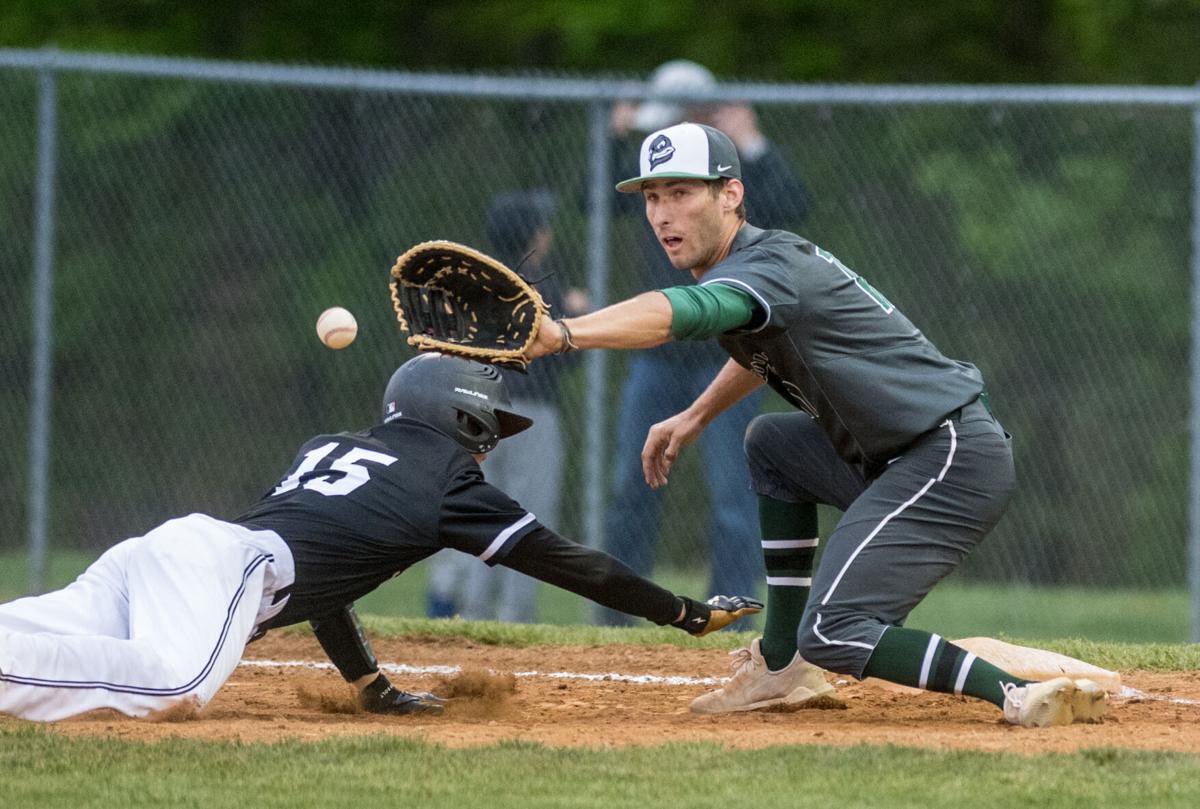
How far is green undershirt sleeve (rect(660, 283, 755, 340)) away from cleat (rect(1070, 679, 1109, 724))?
4.67 ft

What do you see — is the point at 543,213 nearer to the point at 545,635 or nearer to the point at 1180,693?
the point at 545,635

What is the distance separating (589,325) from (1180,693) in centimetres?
271

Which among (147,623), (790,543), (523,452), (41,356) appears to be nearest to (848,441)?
(790,543)

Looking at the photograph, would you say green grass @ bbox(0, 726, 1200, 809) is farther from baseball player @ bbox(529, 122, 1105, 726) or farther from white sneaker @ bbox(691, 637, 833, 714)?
white sneaker @ bbox(691, 637, 833, 714)

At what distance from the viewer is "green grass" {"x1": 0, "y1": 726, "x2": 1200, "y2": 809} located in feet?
12.9

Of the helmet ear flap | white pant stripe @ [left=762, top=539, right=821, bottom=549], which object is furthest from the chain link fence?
the helmet ear flap

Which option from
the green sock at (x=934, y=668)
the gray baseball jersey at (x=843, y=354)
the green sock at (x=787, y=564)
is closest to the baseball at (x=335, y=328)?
the gray baseball jersey at (x=843, y=354)

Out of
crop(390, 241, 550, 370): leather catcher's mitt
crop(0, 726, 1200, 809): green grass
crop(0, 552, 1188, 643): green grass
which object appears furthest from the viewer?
crop(0, 552, 1188, 643): green grass

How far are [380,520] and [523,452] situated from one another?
3.55 metres

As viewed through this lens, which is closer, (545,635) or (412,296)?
(412,296)

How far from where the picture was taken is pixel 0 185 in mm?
10273

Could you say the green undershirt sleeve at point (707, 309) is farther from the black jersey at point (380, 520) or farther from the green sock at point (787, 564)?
the green sock at point (787, 564)

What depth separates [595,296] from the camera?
8594mm

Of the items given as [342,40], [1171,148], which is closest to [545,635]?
[1171,148]
